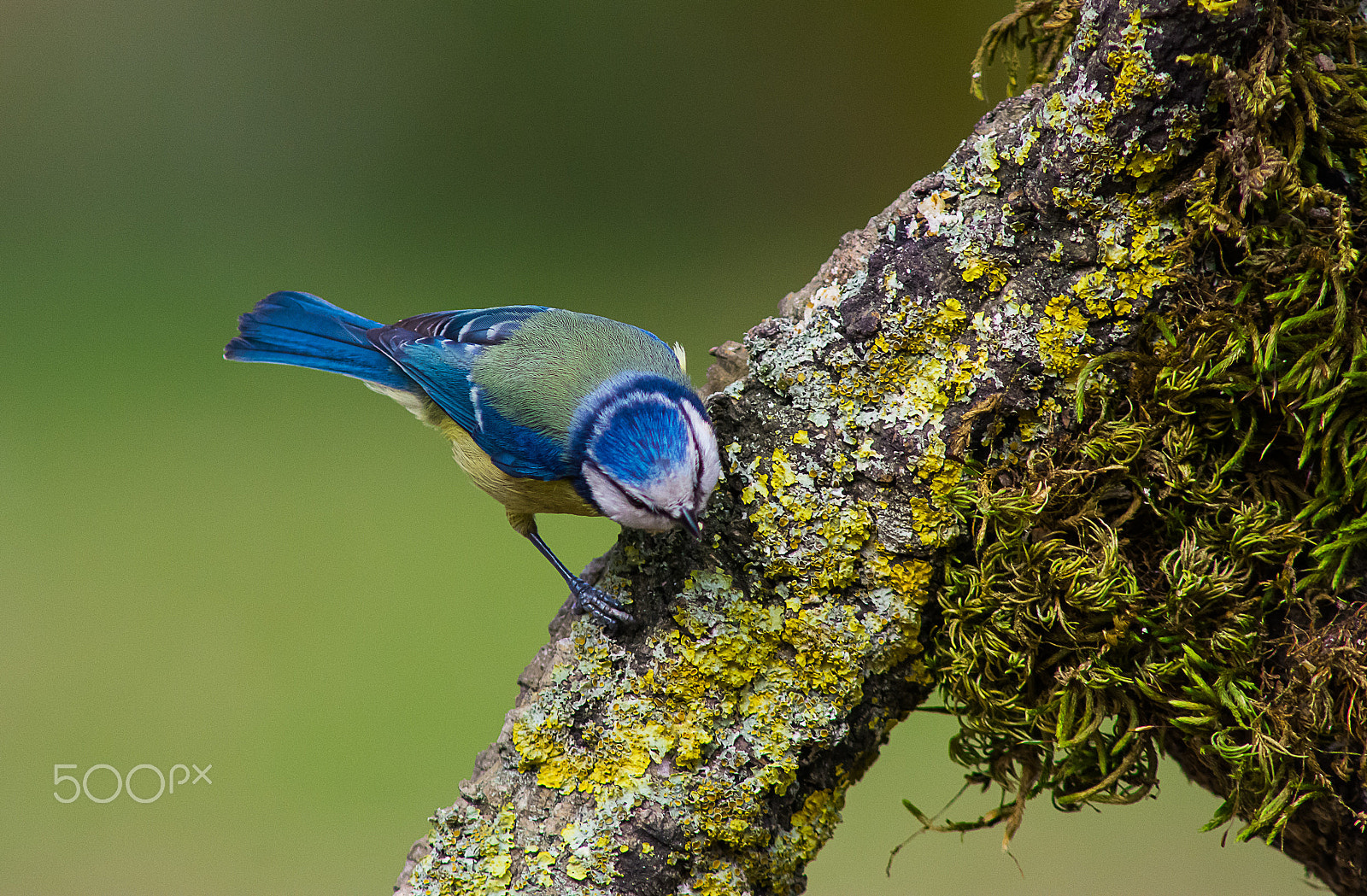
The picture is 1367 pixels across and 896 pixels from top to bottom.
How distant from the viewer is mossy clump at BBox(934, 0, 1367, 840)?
1.25 metres

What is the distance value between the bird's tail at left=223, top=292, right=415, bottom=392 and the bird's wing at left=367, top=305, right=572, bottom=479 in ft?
0.26

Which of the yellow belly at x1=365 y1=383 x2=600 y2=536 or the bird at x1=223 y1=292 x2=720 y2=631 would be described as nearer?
the bird at x1=223 y1=292 x2=720 y2=631

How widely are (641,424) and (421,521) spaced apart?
10.2ft

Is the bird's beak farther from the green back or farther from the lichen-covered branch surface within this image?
the green back

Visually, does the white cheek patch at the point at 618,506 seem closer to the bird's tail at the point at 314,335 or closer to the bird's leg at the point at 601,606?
the bird's leg at the point at 601,606

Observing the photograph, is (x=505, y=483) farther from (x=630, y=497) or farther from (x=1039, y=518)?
(x=1039, y=518)

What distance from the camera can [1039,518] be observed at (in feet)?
4.67

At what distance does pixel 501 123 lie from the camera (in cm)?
488

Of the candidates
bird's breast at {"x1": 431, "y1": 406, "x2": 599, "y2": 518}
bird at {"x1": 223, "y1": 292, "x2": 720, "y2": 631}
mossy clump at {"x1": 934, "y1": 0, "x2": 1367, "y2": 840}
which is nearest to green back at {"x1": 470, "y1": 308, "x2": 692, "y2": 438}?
bird at {"x1": 223, "y1": 292, "x2": 720, "y2": 631}

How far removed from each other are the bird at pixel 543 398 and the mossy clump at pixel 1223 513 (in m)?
0.48

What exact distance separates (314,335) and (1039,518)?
187 centimetres

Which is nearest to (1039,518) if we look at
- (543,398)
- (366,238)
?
(543,398)

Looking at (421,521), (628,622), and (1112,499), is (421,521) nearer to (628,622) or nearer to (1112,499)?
(628,622)

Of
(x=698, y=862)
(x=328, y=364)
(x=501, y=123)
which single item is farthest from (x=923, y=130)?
(x=698, y=862)
